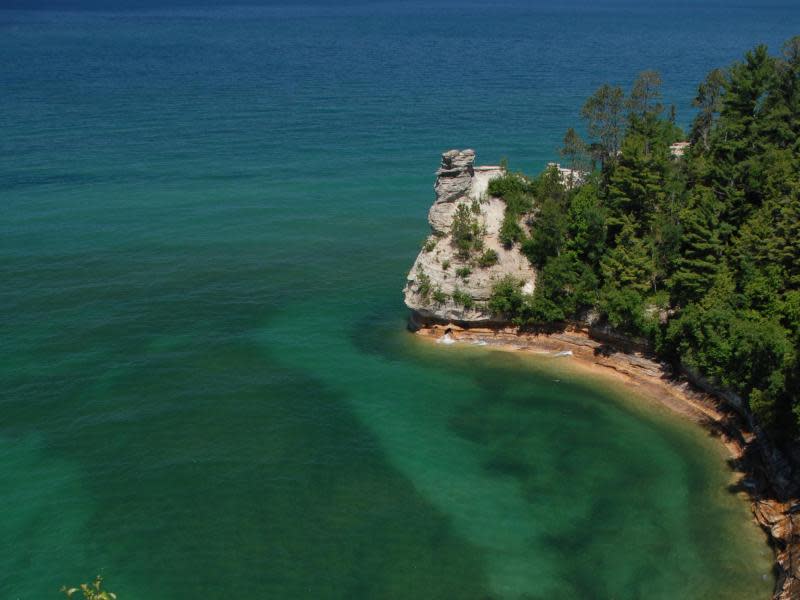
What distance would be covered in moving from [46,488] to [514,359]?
3649 centimetres

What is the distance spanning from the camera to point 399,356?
63.8 metres

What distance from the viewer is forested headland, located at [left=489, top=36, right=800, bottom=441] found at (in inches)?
2016

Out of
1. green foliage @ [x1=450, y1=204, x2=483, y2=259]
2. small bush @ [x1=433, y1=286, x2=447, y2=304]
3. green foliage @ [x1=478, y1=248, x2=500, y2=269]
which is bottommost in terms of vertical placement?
small bush @ [x1=433, y1=286, x2=447, y2=304]

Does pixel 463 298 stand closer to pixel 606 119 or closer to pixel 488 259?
pixel 488 259

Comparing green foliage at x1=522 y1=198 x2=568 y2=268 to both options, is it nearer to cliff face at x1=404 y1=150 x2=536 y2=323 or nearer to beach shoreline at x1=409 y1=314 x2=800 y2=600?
cliff face at x1=404 y1=150 x2=536 y2=323

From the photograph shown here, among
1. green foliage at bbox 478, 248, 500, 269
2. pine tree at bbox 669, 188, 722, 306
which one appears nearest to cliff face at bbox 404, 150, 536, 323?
green foliage at bbox 478, 248, 500, 269

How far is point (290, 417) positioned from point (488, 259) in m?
21.7

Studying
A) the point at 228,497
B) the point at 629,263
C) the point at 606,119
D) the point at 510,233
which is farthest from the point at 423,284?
the point at 228,497

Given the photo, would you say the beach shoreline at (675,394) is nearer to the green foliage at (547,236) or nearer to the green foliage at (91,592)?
the green foliage at (547,236)

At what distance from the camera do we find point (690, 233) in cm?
5844

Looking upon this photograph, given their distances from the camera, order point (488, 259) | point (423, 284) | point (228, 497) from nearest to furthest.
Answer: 1. point (228, 497)
2. point (488, 259)
3. point (423, 284)

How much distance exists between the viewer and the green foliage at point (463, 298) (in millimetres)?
63469

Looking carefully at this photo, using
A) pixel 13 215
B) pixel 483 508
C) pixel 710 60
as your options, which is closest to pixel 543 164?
pixel 483 508

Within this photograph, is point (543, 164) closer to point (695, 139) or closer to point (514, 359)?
point (695, 139)
